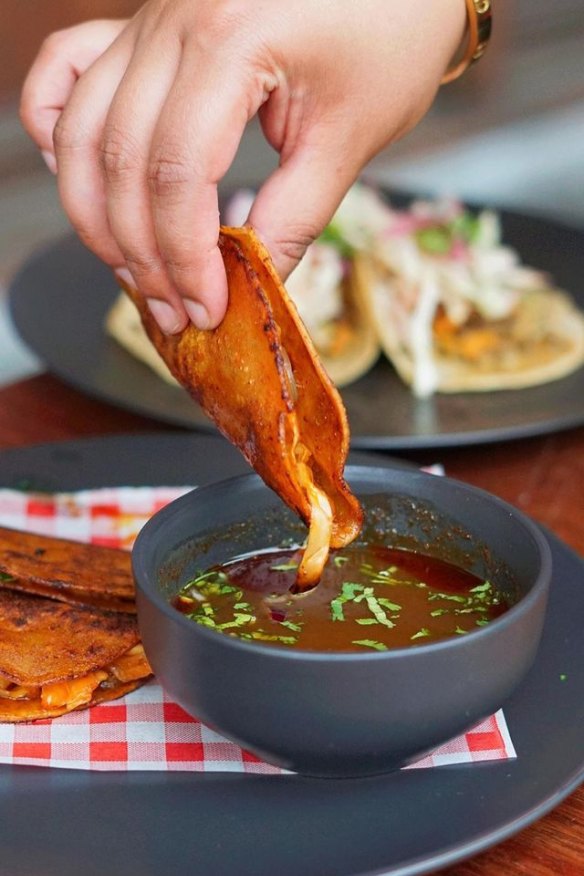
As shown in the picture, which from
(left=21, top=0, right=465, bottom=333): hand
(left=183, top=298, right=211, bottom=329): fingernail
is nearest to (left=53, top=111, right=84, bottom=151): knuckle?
(left=21, top=0, right=465, bottom=333): hand

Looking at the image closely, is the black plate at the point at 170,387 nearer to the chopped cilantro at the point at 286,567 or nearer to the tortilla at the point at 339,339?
the tortilla at the point at 339,339

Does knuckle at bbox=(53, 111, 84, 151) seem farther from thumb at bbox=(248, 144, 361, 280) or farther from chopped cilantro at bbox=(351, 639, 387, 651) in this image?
chopped cilantro at bbox=(351, 639, 387, 651)

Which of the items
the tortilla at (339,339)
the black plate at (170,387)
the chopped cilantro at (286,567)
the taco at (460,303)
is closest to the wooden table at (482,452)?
the black plate at (170,387)

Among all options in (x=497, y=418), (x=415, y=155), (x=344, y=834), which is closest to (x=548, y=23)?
(x=415, y=155)

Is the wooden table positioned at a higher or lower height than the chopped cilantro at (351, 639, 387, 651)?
lower

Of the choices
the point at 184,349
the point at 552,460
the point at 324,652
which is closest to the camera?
the point at 324,652

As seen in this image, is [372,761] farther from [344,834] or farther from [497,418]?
[497,418]
